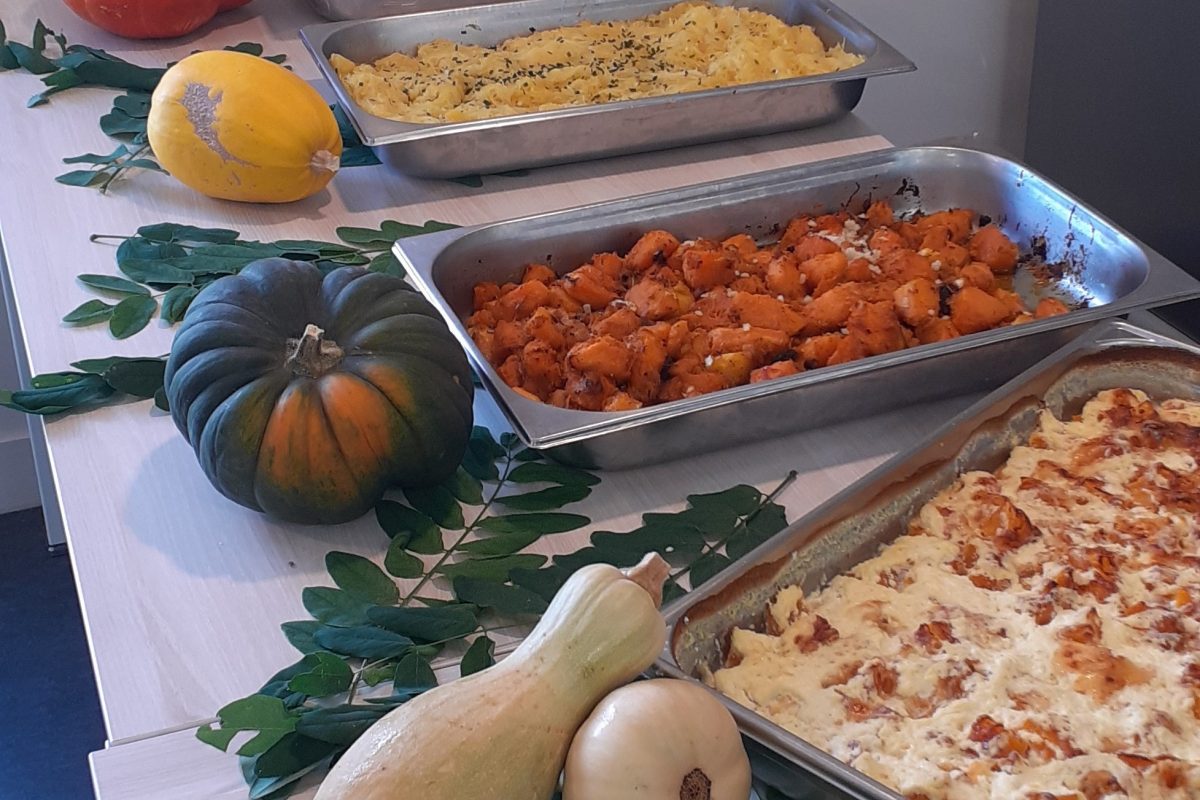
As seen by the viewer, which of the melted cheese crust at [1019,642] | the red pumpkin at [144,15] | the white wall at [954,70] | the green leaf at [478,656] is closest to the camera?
the melted cheese crust at [1019,642]

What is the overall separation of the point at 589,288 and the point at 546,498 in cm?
29

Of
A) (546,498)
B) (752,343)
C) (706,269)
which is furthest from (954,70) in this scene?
(546,498)

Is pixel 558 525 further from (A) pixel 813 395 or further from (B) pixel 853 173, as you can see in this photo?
(B) pixel 853 173

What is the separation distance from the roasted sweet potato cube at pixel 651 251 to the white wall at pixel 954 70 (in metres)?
1.49

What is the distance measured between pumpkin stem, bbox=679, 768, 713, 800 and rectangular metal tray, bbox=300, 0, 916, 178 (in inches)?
38.5

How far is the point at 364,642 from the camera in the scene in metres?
0.95

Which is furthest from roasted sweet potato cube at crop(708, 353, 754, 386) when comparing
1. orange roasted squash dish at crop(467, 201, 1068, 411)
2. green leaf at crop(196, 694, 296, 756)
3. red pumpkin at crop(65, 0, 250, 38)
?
red pumpkin at crop(65, 0, 250, 38)

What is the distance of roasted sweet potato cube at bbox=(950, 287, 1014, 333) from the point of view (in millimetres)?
1271

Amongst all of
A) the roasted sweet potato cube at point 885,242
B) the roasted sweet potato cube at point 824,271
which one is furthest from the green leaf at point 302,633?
the roasted sweet potato cube at point 885,242

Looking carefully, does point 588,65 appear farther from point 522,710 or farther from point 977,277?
point 522,710

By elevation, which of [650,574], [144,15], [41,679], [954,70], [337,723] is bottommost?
[41,679]

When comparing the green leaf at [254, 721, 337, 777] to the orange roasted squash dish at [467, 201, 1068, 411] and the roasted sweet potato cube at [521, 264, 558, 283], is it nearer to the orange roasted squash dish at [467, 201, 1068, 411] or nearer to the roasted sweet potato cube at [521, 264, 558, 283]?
the orange roasted squash dish at [467, 201, 1068, 411]

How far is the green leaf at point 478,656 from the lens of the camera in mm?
930

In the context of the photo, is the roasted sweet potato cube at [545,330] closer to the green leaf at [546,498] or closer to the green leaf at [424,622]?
the green leaf at [546,498]
